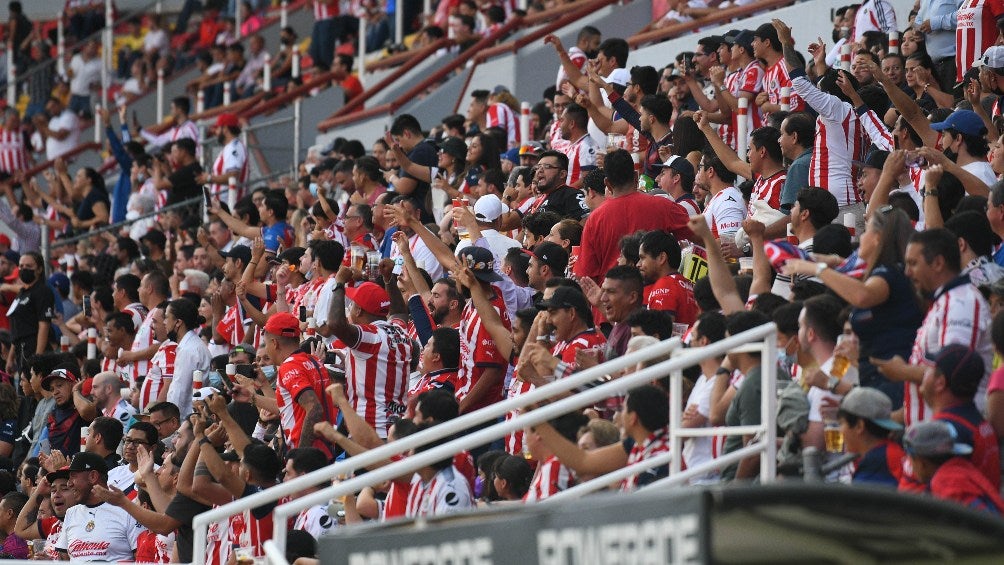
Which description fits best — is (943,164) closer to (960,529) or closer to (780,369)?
(780,369)

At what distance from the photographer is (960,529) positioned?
4.10 metres

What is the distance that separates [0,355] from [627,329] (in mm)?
10248

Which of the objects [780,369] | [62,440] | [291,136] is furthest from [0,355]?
[780,369]

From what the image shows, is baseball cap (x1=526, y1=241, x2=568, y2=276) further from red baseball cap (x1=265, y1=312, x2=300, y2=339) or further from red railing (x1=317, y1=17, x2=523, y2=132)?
red railing (x1=317, y1=17, x2=523, y2=132)

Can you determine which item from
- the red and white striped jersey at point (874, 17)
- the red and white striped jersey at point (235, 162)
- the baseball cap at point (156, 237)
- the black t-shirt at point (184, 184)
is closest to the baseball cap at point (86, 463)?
the baseball cap at point (156, 237)

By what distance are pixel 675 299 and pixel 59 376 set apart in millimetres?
6562

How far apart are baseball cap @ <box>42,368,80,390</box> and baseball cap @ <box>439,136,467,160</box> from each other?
3.80 metres

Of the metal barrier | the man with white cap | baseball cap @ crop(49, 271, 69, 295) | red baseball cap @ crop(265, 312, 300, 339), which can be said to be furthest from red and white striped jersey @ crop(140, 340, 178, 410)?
the man with white cap

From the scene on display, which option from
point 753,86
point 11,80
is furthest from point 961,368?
point 11,80

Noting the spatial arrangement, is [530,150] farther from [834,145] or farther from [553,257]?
[834,145]

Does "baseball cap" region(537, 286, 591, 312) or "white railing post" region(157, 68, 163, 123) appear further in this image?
"white railing post" region(157, 68, 163, 123)

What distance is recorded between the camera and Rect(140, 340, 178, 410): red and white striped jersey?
43.3 feet

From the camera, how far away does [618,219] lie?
10219 mm

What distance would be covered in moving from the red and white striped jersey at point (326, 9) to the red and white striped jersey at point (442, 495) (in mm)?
16994
